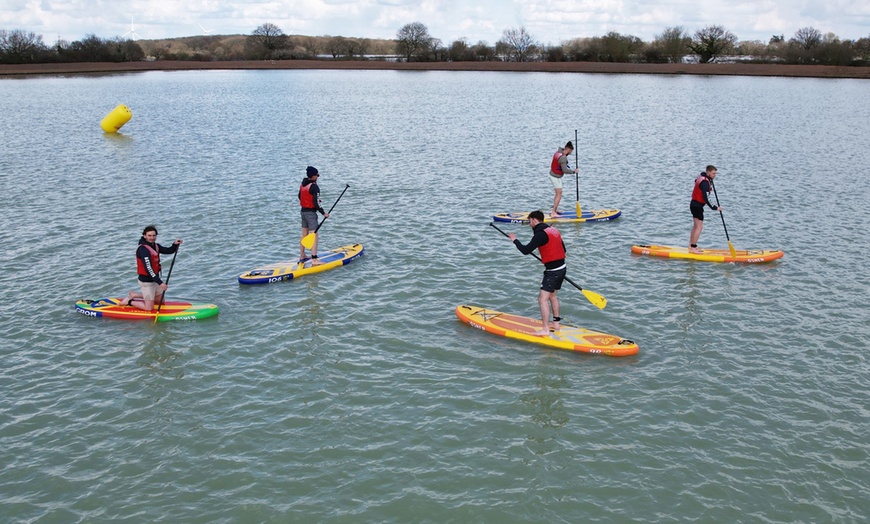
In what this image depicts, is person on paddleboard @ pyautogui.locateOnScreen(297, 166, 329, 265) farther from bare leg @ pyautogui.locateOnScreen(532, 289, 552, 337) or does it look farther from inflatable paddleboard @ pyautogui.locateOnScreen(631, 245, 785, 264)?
inflatable paddleboard @ pyautogui.locateOnScreen(631, 245, 785, 264)

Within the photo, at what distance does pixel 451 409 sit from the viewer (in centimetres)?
1209

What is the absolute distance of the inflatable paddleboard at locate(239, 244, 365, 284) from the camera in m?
17.9

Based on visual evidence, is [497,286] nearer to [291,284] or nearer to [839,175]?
[291,284]

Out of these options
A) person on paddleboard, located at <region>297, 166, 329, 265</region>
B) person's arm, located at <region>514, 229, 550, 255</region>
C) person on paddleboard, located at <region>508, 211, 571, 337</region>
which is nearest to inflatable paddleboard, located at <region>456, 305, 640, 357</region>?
person on paddleboard, located at <region>508, 211, 571, 337</region>

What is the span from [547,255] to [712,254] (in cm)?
778

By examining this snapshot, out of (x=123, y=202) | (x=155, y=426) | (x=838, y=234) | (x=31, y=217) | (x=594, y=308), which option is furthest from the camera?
(x=123, y=202)

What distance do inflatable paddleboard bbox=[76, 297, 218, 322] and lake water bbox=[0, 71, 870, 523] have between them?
278 mm

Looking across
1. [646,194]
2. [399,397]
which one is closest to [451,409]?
[399,397]

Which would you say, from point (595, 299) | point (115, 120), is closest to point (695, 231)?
point (595, 299)

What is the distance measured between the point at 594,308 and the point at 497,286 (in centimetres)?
259

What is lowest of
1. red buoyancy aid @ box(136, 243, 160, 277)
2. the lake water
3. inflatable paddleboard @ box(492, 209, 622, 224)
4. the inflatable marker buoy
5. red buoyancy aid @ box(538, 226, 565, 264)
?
the lake water

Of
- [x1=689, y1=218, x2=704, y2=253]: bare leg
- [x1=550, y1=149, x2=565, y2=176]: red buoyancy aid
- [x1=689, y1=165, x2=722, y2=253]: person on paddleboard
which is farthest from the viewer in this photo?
[x1=550, y1=149, x2=565, y2=176]: red buoyancy aid

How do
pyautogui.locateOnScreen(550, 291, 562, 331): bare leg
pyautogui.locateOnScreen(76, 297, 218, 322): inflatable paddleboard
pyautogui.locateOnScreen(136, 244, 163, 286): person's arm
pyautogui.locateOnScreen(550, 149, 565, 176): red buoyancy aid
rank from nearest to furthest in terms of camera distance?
pyautogui.locateOnScreen(550, 291, 562, 331): bare leg, pyautogui.locateOnScreen(136, 244, 163, 286): person's arm, pyautogui.locateOnScreen(76, 297, 218, 322): inflatable paddleboard, pyautogui.locateOnScreen(550, 149, 565, 176): red buoyancy aid

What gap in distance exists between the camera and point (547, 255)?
13750 mm
